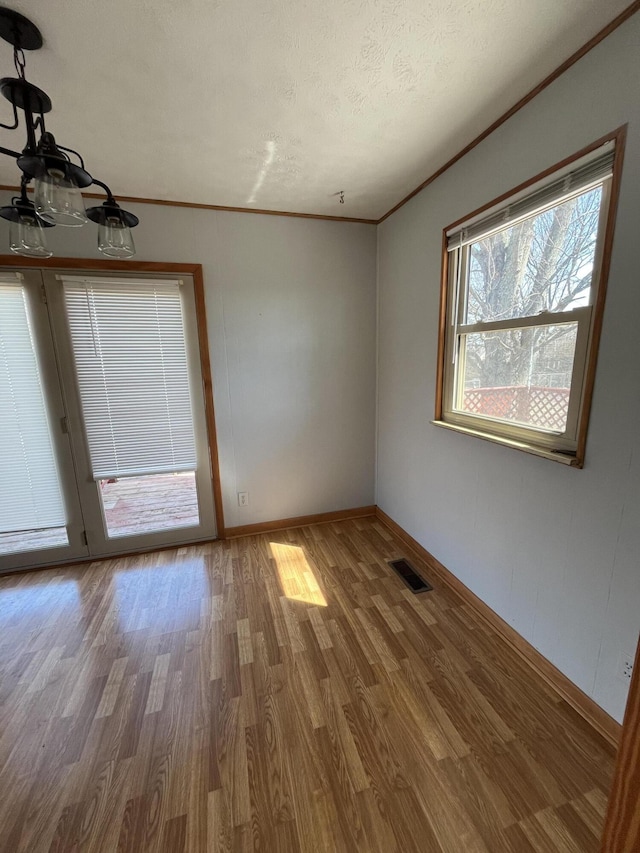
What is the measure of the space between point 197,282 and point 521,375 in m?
2.17

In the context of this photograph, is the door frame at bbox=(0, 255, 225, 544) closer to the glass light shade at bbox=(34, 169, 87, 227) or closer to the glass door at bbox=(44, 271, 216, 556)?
the glass door at bbox=(44, 271, 216, 556)

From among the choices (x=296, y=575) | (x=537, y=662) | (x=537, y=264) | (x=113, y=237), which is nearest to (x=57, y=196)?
(x=113, y=237)

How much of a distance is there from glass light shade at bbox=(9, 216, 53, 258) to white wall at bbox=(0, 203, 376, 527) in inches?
42.0

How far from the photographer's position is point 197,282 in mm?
2414

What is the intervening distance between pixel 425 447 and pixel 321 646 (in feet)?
4.49

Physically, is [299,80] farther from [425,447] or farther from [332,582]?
[332,582]

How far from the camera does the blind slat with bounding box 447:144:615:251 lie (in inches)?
47.7

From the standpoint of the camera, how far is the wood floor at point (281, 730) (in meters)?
1.06

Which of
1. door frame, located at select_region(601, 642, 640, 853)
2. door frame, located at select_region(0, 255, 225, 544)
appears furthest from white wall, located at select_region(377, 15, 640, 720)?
door frame, located at select_region(0, 255, 225, 544)

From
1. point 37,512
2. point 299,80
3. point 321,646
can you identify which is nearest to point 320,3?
point 299,80

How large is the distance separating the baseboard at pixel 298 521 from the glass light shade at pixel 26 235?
217 centimetres

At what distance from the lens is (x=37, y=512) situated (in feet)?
7.87

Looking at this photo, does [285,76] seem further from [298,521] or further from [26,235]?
[298,521]

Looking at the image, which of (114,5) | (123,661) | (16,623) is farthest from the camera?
(16,623)
